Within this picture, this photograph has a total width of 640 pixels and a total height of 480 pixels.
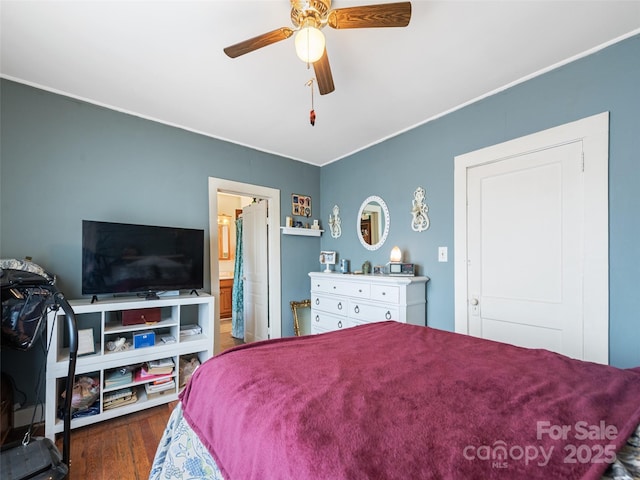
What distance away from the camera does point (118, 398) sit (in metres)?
2.21

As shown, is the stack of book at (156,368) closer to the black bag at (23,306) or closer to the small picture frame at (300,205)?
the black bag at (23,306)

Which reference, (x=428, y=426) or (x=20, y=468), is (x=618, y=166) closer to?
(x=428, y=426)

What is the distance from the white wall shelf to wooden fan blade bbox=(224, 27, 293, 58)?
2.31 metres

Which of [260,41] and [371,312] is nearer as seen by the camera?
[260,41]

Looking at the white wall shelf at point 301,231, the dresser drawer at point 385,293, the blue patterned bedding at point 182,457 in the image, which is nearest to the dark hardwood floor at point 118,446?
the blue patterned bedding at point 182,457

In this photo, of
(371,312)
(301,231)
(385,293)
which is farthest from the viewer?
(301,231)

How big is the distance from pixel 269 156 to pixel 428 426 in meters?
3.34

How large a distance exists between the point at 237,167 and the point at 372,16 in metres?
2.35

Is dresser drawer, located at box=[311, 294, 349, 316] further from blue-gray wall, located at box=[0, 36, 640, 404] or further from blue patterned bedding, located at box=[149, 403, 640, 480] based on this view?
blue patterned bedding, located at box=[149, 403, 640, 480]

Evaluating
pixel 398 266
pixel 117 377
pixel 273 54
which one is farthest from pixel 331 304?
pixel 273 54

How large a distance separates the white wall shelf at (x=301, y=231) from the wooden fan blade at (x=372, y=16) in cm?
251

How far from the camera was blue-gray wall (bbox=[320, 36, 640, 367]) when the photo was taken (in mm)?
1707

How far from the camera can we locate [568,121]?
6.38 feet

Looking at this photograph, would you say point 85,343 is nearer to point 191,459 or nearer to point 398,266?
point 191,459
